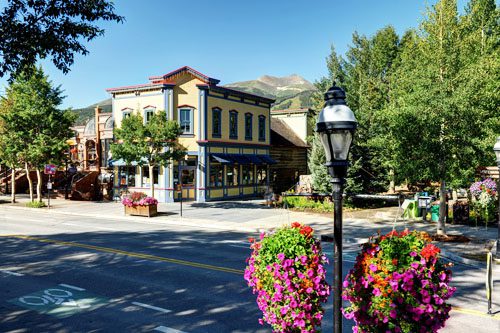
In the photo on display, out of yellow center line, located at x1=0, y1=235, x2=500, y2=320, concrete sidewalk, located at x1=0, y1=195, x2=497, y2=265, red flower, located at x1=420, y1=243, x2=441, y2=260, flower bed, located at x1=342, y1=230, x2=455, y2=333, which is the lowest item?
yellow center line, located at x1=0, y1=235, x2=500, y2=320

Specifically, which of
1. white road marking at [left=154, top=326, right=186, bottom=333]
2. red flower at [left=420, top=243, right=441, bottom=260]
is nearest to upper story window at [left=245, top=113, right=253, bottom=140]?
white road marking at [left=154, top=326, right=186, bottom=333]

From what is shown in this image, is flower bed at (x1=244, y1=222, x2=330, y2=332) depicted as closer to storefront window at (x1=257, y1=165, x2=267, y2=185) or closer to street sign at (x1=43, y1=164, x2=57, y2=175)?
street sign at (x1=43, y1=164, x2=57, y2=175)

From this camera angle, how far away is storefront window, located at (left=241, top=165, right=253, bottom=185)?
116 ft

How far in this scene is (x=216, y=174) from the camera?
3225 cm

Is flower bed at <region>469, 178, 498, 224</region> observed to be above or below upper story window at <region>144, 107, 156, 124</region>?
below

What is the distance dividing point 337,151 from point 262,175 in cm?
3244

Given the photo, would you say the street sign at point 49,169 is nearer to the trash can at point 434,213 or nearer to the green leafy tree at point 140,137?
the green leafy tree at point 140,137

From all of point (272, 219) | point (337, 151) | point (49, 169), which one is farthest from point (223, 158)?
point (337, 151)

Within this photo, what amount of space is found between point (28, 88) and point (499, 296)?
29677 millimetres

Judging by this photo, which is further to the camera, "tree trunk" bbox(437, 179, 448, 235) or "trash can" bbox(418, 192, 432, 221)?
"trash can" bbox(418, 192, 432, 221)

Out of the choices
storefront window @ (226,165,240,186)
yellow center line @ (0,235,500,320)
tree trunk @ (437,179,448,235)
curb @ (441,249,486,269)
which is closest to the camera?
yellow center line @ (0,235,500,320)

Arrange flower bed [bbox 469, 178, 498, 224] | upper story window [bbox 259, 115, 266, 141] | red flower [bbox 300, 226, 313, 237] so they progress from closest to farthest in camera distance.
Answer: red flower [bbox 300, 226, 313, 237] → flower bed [bbox 469, 178, 498, 224] → upper story window [bbox 259, 115, 266, 141]

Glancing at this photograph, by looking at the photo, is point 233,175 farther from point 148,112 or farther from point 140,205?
point 140,205

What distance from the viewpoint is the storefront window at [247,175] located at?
116 ft
